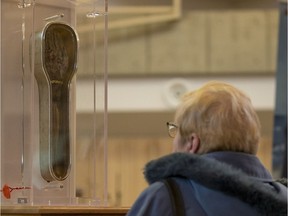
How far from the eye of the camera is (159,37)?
370 inches

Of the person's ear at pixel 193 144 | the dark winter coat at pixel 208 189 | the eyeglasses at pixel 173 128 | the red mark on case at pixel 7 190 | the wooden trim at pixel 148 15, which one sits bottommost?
the red mark on case at pixel 7 190

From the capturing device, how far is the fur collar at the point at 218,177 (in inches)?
80.0

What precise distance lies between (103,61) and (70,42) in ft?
0.53

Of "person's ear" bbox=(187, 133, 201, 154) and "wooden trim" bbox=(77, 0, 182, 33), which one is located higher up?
"wooden trim" bbox=(77, 0, 182, 33)

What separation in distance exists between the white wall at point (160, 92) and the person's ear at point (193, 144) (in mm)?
6863

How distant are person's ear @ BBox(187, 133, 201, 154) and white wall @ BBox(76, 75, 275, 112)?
6.86 meters

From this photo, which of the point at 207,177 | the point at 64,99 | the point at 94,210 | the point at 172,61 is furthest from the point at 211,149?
the point at 172,61

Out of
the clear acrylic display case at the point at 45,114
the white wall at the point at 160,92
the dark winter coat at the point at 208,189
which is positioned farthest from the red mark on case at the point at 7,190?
the white wall at the point at 160,92

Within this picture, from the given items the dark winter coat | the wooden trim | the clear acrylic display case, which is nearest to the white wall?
the wooden trim

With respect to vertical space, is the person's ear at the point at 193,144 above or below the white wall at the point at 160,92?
above

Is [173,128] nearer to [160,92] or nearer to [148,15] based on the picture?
[160,92]

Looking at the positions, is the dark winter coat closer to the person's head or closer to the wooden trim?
the person's head

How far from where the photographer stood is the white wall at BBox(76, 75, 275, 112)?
9.07 meters

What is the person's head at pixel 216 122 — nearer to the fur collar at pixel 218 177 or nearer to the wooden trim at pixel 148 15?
the fur collar at pixel 218 177
